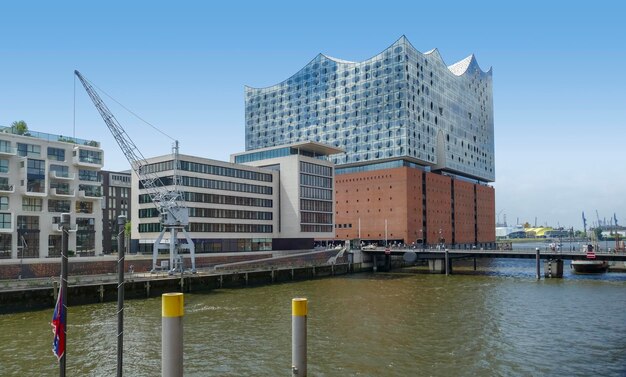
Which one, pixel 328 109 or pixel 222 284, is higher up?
pixel 328 109

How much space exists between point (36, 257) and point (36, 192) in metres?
10.9

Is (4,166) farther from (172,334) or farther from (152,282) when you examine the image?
(172,334)

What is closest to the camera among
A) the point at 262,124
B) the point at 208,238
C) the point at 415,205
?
the point at 208,238

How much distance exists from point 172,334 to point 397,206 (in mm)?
143420

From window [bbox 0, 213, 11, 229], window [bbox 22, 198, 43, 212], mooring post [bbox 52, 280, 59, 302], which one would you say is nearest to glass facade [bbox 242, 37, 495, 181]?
window [bbox 22, 198, 43, 212]

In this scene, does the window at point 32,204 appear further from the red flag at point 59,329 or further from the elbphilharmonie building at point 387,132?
the elbphilharmonie building at point 387,132

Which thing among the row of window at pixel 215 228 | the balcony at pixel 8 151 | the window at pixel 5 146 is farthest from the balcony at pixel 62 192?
the row of window at pixel 215 228

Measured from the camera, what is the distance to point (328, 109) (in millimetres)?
167125


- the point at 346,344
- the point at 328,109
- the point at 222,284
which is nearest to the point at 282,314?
the point at 346,344

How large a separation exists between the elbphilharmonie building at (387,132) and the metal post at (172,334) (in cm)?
14024

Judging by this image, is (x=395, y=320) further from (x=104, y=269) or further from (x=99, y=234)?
(x=99, y=234)

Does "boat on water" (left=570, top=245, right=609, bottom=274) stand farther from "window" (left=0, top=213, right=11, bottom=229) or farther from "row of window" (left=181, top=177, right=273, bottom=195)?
"window" (left=0, top=213, right=11, bottom=229)

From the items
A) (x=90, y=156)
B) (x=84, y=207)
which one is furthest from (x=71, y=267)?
(x=90, y=156)

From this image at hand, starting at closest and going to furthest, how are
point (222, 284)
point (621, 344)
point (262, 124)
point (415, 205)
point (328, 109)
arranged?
1. point (621, 344)
2. point (222, 284)
3. point (415, 205)
4. point (328, 109)
5. point (262, 124)
